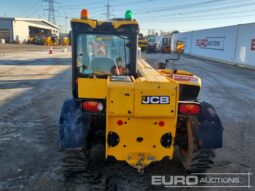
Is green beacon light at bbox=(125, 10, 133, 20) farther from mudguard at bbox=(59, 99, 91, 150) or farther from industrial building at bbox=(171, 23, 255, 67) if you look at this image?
industrial building at bbox=(171, 23, 255, 67)

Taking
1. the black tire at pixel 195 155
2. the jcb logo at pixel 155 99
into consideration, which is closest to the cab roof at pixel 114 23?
the jcb logo at pixel 155 99

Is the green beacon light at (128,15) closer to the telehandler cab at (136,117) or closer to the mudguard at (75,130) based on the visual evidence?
the telehandler cab at (136,117)

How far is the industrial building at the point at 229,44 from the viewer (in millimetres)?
21527

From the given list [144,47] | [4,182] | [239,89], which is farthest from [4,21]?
[4,182]

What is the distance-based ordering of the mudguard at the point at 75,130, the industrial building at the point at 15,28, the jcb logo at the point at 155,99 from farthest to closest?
the industrial building at the point at 15,28 → the mudguard at the point at 75,130 → the jcb logo at the point at 155,99

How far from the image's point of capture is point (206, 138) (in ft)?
11.9

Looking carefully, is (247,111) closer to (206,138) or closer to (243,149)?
(243,149)

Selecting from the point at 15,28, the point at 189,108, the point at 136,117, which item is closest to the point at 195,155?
the point at 189,108

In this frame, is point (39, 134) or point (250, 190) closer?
point (250, 190)

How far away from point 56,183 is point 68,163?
312 millimetres

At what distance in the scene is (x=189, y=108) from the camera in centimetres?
342

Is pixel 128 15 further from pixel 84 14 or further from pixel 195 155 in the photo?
pixel 195 155

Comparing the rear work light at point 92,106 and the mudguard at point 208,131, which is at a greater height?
the rear work light at point 92,106

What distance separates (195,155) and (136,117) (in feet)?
3.74
